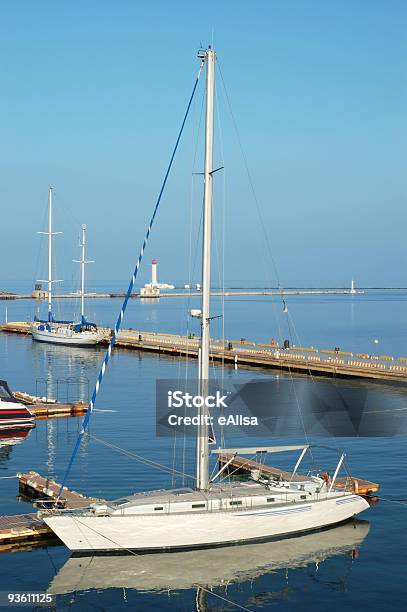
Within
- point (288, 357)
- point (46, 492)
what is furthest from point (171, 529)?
point (288, 357)

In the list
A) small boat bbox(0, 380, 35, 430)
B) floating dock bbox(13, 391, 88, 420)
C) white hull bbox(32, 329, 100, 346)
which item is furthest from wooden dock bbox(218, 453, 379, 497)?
white hull bbox(32, 329, 100, 346)

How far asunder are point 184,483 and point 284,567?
9.53 meters

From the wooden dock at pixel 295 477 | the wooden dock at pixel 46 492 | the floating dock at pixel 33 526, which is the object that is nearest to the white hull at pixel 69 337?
the wooden dock at pixel 295 477

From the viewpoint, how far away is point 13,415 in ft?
158

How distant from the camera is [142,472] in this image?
38.0 metres

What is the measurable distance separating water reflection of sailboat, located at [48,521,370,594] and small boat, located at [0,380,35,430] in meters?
22.0

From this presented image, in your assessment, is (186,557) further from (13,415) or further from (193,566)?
(13,415)

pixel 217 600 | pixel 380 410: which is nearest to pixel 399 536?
pixel 217 600

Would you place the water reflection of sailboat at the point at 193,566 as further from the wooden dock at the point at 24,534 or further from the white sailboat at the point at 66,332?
the white sailboat at the point at 66,332

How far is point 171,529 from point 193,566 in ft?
4.60

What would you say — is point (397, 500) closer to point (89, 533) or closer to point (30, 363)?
point (89, 533)

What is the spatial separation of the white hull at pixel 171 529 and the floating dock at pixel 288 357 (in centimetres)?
2896

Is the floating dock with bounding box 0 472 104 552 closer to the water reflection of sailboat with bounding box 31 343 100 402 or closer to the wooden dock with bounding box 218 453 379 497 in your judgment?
the wooden dock with bounding box 218 453 379 497

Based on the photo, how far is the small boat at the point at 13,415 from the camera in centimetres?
4791
